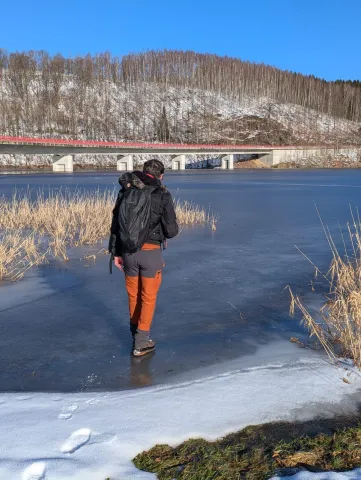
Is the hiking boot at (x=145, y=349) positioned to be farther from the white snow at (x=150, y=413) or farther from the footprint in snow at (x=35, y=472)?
the footprint in snow at (x=35, y=472)

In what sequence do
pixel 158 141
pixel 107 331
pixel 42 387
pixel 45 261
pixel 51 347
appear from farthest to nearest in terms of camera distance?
pixel 158 141
pixel 45 261
pixel 107 331
pixel 51 347
pixel 42 387

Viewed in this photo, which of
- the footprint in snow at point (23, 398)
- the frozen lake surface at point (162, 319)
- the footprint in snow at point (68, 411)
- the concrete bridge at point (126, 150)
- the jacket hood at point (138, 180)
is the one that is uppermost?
the concrete bridge at point (126, 150)

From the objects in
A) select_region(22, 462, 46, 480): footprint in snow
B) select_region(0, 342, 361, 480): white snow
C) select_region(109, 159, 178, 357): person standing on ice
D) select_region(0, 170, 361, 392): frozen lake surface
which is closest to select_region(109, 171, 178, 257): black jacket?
select_region(109, 159, 178, 357): person standing on ice

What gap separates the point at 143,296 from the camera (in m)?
4.37

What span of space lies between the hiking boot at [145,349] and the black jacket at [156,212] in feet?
3.11

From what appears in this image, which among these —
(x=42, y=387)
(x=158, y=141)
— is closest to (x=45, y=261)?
(x=42, y=387)

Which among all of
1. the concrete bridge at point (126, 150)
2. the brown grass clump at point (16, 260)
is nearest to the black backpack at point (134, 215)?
the brown grass clump at point (16, 260)

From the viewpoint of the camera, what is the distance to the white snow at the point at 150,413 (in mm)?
2777

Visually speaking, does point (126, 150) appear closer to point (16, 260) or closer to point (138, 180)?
point (16, 260)

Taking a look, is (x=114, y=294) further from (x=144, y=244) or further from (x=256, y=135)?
(x=256, y=135)

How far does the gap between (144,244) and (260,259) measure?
526cm

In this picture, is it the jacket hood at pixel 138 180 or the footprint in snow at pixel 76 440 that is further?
the jacket hood at pixel 138 180

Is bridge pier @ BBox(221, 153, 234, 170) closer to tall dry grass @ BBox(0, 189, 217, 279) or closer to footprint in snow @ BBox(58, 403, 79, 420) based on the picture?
tall dry grass @ BBox(0, 189, 217, 279)

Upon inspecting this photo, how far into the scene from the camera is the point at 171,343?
4.86 metres
